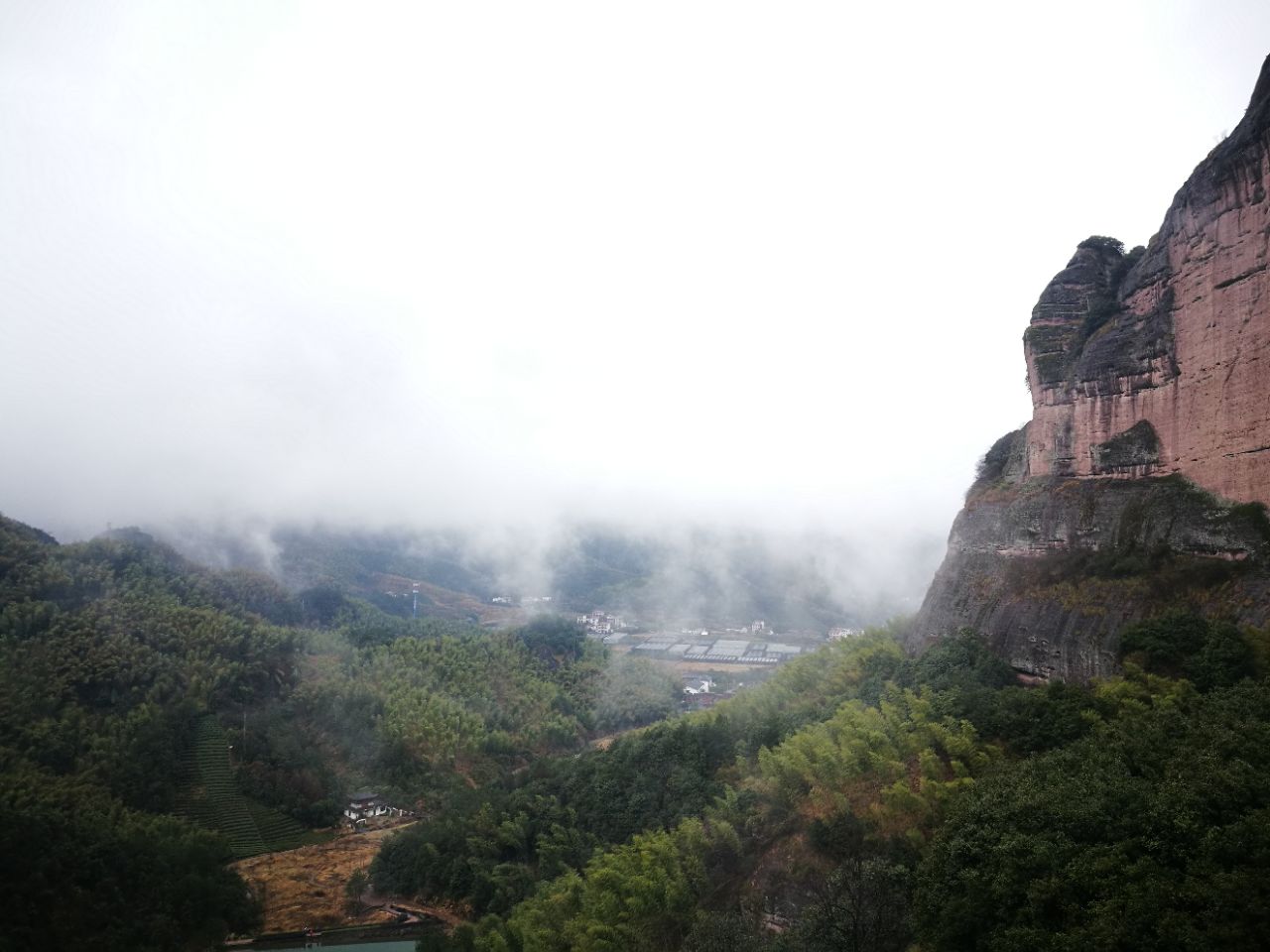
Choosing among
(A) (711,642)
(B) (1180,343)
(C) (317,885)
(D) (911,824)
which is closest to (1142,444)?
(B) (1180,343)

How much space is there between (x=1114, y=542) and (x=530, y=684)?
2011 inches

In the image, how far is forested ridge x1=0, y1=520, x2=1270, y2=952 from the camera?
42.6 feet

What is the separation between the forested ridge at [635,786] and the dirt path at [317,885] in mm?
1370

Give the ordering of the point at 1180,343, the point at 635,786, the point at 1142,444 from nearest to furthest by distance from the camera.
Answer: the point at 1180,343
the point at 1142,444
the point at 635,786

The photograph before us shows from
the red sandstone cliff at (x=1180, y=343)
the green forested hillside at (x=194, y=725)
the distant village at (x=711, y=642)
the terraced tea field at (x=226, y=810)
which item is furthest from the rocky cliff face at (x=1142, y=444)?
the distant village at (x=711, y=642)

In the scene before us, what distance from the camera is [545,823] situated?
34.2 m

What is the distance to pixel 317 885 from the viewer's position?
35.3 m

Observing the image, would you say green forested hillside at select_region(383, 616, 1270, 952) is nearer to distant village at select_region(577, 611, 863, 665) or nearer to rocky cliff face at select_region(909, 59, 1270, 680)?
rocky cliff face at select_region(909, 59, 1270, 680)

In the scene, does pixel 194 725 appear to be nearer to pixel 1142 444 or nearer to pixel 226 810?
pixel 226 810

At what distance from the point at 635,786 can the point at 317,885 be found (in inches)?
706

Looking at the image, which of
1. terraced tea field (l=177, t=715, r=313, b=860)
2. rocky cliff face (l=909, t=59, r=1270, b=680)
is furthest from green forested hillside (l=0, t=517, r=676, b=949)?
rocky cliff face (l=909, t=59, r=1270, b=680)

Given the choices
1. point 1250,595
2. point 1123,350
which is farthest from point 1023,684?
point 1123,350

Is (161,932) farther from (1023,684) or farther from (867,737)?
(1023,684)

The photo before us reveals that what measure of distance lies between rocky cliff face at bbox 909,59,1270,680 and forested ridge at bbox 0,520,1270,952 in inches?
91.2
